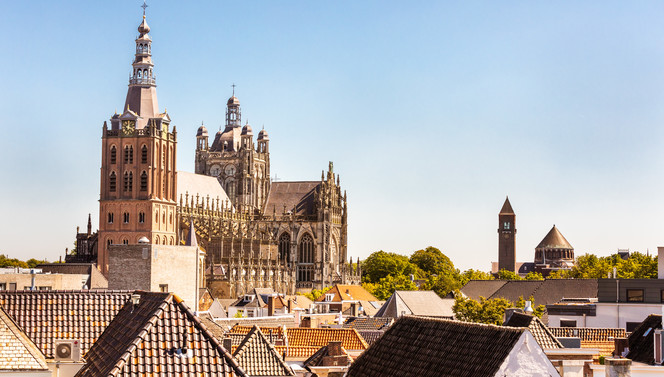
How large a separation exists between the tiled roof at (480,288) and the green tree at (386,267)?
51437mm

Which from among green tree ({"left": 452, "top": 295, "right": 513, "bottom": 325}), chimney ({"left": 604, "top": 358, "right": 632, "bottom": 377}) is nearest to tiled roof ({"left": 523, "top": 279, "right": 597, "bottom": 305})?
green tree ({"left": 452, "top": 295, "right": 513, "bottom": 325})

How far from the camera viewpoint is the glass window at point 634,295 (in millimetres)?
53906

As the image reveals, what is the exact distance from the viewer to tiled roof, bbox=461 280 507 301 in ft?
360

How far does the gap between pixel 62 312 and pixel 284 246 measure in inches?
5475

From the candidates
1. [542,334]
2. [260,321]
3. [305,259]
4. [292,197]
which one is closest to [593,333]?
[542,334]

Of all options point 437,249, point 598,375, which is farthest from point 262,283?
point 598,375

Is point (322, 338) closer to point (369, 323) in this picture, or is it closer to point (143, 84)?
point (369, 323)

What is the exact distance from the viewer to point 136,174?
129 m

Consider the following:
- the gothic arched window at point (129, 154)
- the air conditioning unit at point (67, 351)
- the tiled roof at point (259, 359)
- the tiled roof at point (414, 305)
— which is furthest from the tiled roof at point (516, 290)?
the air conditioning unit at point (67, 351)

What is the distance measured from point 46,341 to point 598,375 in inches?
552

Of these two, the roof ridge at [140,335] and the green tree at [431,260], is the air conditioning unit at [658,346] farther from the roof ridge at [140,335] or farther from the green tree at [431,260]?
the green tree at [431,260]

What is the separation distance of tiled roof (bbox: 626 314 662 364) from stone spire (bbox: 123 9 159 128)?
102608 mm

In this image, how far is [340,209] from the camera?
16962 cm

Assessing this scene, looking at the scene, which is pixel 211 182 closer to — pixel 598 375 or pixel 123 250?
pixel 123 250
